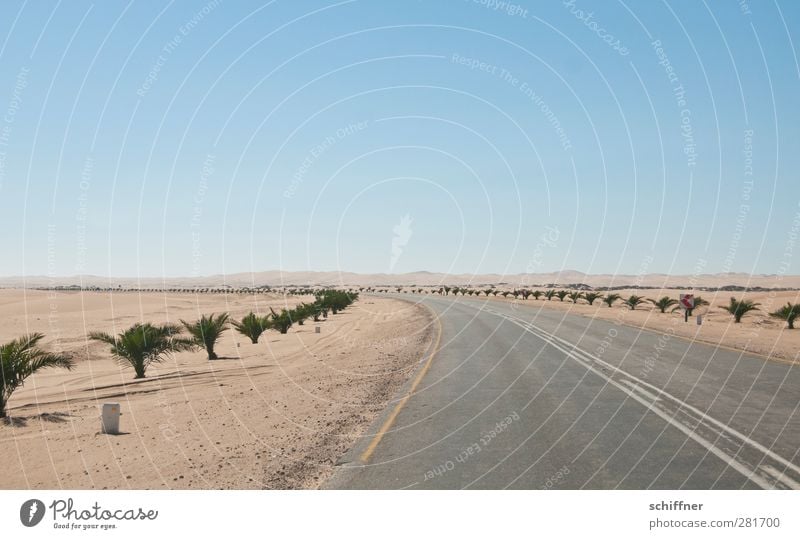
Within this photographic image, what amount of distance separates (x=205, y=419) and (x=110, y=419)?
1.66 m

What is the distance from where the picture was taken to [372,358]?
2189 centimetres

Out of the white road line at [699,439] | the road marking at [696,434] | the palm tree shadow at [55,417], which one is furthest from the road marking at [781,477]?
the palm tree shadow at [55,417]

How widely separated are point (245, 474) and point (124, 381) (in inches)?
472

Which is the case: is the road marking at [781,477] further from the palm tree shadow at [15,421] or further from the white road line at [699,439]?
the palm tree shadow at [15,421]

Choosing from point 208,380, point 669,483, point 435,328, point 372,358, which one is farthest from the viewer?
point 435,328

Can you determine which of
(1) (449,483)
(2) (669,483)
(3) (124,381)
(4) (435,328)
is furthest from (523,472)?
(4) (435,328)

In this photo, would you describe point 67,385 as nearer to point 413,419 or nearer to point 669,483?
point 413,419

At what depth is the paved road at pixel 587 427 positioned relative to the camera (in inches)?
289

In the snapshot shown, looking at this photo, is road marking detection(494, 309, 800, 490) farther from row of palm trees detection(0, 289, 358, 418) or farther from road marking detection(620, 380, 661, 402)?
row of palm trees detection(0, 289, 358, 418)

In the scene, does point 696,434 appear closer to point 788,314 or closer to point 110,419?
point 110,419

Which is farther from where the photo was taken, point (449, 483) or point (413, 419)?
point (413, 419)

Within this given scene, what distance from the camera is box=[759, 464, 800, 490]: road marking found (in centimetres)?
682

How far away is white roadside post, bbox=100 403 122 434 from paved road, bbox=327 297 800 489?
4.55 meters

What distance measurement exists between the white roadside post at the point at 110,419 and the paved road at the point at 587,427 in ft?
14.9
